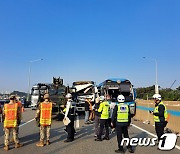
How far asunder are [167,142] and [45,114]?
4.22 m

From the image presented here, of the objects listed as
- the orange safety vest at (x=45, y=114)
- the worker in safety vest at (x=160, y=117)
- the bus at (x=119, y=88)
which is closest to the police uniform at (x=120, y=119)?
the worker in safety vest at (x=160, y=117)

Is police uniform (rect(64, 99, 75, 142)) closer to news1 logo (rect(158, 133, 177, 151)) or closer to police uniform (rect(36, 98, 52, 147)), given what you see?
police uniform (rect(36, 98, 52, 147))

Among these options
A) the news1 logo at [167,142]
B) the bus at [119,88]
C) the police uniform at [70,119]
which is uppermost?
the bus at [119,88]

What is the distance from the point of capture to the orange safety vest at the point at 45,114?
34.7ft

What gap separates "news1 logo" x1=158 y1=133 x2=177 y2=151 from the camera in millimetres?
9762

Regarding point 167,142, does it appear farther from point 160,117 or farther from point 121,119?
point 121,119

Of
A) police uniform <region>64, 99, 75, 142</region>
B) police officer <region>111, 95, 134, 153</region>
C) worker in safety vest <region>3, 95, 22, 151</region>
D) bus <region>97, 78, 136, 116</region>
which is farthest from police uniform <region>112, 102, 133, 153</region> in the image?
bus <region>97, 78, 136, 116</region>

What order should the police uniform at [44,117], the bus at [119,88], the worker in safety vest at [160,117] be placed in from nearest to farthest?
the worker in safety vest at [160,117] < the police uniform at [44,117] < the bus at [119,88]

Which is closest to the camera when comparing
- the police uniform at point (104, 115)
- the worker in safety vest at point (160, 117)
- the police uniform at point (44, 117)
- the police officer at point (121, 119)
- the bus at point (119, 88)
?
the police officer at point (121, 119)

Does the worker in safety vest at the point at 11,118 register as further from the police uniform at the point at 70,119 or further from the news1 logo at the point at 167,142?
the news1 logo at the point at 167,142

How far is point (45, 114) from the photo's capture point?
10.6 m

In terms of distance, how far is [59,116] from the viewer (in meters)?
20.8

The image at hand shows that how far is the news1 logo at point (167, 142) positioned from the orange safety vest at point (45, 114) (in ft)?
12.4

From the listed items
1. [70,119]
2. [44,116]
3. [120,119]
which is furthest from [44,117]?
[120,119]
